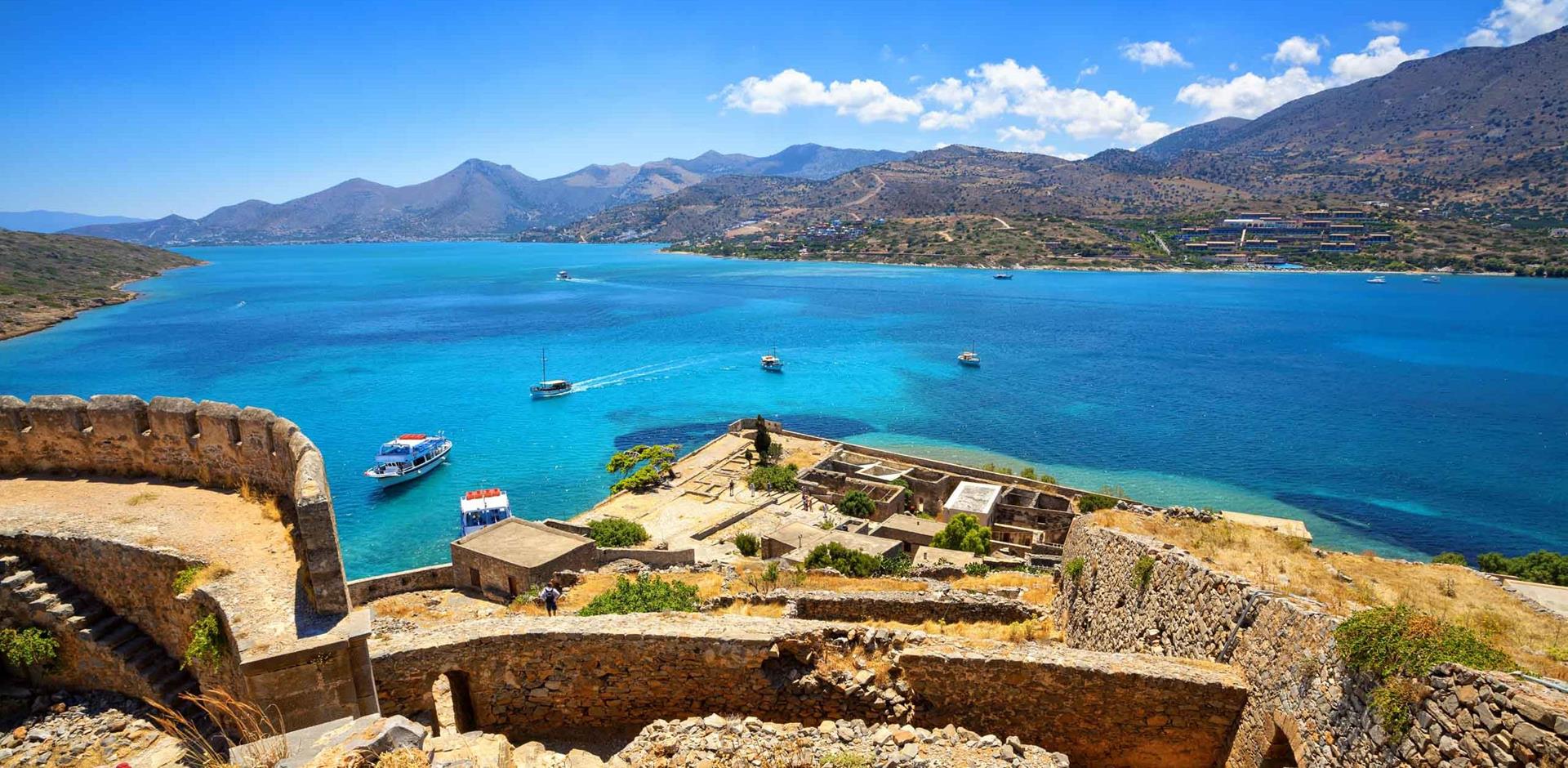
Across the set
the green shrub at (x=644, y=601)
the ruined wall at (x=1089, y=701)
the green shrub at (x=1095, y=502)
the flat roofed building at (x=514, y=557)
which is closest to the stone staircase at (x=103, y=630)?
the green shrub at (x=644, y=601)

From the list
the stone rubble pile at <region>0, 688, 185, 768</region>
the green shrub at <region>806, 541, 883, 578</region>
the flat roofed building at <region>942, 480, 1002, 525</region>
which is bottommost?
the flat roofed building at <region>942, 480, 1002, 525</region>

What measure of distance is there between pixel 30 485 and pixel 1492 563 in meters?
39.8

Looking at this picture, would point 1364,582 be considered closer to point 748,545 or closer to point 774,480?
point 748,545

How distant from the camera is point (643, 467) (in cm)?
4456

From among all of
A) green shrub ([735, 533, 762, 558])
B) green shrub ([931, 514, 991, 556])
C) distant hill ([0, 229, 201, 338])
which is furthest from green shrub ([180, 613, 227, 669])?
distant hill ([0, 229, 201, 338])

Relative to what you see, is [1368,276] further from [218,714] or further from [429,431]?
[218,714]

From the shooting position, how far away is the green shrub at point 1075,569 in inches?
467

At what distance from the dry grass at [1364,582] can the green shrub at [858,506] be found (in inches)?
853

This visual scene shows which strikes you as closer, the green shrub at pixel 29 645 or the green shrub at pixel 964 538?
the green shrub at pixel 29 645

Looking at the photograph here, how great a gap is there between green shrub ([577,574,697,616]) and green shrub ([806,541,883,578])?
7590mm

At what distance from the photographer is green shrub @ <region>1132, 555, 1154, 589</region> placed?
31.2 feet

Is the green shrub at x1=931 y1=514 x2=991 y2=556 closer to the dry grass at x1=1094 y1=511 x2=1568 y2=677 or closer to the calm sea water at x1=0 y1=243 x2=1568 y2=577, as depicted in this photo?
the dry grass at x1=1094 y1=511 x2=1568 y2=677

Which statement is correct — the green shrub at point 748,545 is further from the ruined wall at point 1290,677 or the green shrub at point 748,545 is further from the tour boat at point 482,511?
the ruined wall at point 1290,677

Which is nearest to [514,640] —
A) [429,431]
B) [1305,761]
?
[1305,761]
